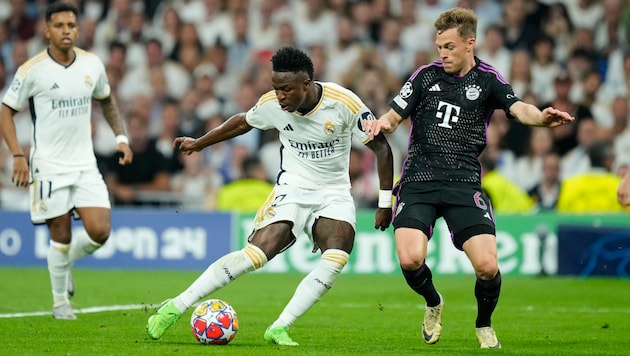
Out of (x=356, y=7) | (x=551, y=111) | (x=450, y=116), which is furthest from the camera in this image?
(x=356, y=7)

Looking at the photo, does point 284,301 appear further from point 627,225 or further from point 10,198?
point 10,198

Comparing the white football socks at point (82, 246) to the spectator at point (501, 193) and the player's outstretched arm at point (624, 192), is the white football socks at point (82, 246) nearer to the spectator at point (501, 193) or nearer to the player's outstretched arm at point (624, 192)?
the player's outstretched arm at point (624, 192)

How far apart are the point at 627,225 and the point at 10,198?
9.87 meters

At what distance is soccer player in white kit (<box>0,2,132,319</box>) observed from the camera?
1103cm

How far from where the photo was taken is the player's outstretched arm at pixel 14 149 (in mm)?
10672

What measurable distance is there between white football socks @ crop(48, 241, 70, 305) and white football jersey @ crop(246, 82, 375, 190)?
2.87 m

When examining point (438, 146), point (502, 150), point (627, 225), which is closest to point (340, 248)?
point (438, 146)

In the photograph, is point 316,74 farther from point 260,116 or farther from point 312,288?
point 312,288

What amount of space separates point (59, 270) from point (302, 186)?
312cm

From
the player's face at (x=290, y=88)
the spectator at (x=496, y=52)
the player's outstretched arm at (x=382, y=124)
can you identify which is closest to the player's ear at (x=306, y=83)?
the player's face at (x=290, y=88)

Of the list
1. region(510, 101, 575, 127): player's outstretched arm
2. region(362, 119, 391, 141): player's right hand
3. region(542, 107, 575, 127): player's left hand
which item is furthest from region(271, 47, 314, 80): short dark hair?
region(542, 107, 575, 127): player's left hand

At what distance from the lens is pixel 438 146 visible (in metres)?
8.91

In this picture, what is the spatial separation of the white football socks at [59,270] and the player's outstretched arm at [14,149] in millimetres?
705

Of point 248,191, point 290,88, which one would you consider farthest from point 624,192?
point 248,191
